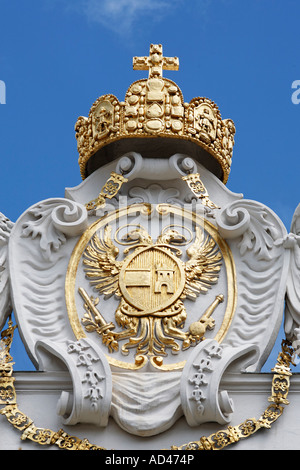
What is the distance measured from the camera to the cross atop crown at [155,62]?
12273mm

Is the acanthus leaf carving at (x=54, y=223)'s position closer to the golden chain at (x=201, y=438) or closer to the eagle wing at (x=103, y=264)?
the eagle wing at (x=103, y=264)

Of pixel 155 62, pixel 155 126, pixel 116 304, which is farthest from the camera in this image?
pixel 155 62

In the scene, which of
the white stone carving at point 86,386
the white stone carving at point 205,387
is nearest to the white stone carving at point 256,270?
the white stone carving at point 205,387

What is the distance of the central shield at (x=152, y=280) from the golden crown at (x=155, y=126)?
1.15 metres

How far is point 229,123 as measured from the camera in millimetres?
12438

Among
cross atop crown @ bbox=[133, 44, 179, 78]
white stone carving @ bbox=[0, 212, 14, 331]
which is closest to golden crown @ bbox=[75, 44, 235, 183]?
cross atop crown @ bbox=[133, 44, 179, 78]

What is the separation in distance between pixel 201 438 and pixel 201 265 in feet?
5.42

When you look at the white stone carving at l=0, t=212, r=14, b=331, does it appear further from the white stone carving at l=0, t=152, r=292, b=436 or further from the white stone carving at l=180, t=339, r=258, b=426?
the white stone carving at l=180, t=339, r=258, b=426

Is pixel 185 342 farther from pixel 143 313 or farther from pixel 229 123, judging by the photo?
pixel 229 123

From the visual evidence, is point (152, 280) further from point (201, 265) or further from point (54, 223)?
A: point (54, 223)

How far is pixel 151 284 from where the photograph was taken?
11.0 metres

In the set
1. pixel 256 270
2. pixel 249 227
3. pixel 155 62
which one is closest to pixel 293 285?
pixel 256 270

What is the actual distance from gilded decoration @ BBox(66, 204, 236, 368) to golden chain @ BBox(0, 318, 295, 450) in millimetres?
619
